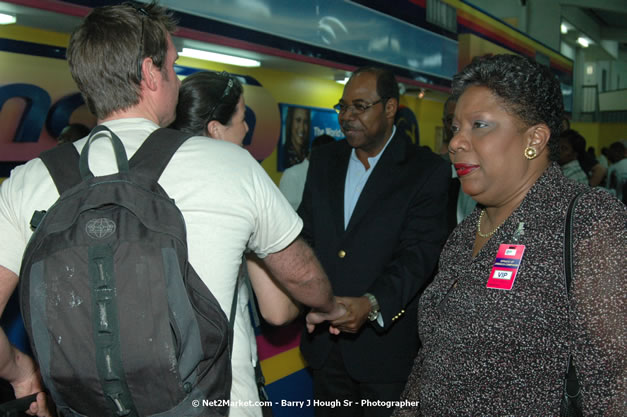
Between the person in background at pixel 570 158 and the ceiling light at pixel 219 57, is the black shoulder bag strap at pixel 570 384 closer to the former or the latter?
the person in background at pixel 570 158

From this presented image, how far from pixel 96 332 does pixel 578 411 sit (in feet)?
4.03

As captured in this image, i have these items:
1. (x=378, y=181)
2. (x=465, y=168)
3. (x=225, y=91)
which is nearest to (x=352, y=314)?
(x=378, y=181)

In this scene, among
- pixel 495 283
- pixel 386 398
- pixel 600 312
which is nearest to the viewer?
pixel 600 312

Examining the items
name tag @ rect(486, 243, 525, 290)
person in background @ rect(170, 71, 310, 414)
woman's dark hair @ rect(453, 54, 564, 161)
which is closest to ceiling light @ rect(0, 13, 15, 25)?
person in background @ rect(170, 71, 310, 414)

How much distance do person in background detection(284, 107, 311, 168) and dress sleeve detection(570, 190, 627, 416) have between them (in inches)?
231

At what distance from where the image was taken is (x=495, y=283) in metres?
1.50

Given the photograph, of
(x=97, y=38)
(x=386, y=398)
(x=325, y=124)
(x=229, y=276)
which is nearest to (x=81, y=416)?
(x=229, y=276)

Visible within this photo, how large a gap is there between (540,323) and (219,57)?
15.4 ft

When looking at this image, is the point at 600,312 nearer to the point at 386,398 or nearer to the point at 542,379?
the point at 542,379

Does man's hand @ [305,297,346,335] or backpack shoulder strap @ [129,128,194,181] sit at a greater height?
backpack shoulder strap @ [129,128,194,181]

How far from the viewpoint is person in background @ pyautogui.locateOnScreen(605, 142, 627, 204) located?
7.40 metres

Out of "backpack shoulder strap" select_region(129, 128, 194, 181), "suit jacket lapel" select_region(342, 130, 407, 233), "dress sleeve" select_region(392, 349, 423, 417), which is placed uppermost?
"backpack shoulder strap" select_region(129, 128, 194, 181)

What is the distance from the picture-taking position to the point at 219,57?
5.38m

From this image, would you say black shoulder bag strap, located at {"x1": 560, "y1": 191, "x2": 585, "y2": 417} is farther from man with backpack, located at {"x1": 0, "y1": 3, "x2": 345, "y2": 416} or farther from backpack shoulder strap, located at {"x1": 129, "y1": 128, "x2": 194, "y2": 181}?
backpack shoulder strap, located at {"x1": 129, "y1": 128, "x2": 194, "y2": 181}
